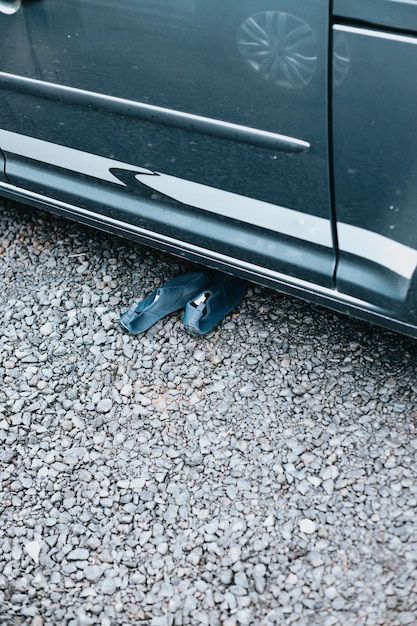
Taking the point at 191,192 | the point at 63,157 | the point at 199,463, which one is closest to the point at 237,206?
the point at 191,192

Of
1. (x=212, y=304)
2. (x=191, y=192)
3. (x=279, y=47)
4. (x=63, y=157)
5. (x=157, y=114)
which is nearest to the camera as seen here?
(x=279, y=47)

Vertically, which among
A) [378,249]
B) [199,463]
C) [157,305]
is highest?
[378,249]

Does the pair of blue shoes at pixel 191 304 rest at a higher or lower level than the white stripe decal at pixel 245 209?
lower

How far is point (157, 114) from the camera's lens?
2020 mm

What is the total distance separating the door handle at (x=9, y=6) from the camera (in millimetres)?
2052

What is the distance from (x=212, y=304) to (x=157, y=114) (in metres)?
0.72

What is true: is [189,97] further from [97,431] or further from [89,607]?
[89,607]

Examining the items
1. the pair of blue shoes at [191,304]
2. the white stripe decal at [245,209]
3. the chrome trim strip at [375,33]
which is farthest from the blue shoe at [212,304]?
the chrome trim strip at [375,33]

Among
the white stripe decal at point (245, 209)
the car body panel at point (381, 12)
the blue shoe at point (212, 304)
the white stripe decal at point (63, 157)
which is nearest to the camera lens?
the car body panel at point (381, 12)

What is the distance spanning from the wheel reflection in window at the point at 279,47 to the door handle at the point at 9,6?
2.43 ft

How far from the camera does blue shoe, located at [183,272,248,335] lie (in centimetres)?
241

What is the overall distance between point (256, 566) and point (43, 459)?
742 mm

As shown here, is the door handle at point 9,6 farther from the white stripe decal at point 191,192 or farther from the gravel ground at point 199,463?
the gravel ground at point 199,463

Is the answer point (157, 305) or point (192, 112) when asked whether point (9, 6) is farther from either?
point (157, 305)
